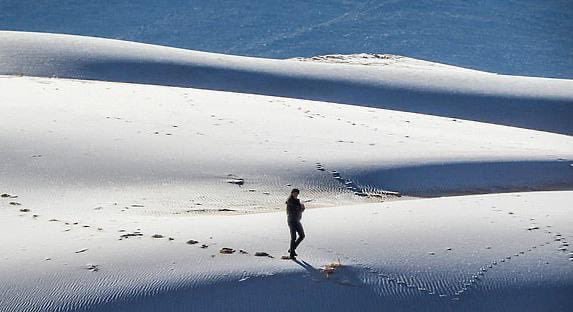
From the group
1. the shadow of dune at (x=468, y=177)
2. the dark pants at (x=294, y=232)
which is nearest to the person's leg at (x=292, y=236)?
the dark pants at (x=294, y=232)

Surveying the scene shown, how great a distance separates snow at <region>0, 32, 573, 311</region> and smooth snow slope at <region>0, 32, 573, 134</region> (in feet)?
0.30

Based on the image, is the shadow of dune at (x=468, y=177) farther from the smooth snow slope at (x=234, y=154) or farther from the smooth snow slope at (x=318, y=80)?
the smooth snow slope at (x=318, y=80)

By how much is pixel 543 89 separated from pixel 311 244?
20.6 metres

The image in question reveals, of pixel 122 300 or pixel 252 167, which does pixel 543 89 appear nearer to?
pixel 252 167

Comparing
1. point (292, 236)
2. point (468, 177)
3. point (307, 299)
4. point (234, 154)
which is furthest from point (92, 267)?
point (468, 177)

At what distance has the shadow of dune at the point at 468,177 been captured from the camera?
54.9 feet

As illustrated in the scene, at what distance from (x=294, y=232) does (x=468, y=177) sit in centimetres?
697

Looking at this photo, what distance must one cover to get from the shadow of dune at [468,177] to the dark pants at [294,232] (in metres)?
5.48

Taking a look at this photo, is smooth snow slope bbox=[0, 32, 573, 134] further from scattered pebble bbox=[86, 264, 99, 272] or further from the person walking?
scattered pebble bbox=[86, 264, 99, 272]

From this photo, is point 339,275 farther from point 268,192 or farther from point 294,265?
point 268,192

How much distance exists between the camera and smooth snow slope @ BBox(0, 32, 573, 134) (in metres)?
28.4

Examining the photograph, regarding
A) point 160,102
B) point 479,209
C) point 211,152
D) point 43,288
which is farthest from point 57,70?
point 43,288

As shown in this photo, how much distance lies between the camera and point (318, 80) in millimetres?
30078

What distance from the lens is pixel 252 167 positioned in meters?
17.0
